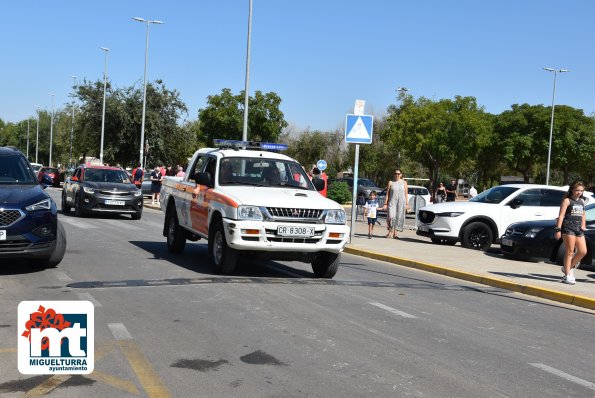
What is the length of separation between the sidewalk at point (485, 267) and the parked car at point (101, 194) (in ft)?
24.9

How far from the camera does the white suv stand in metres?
17.7

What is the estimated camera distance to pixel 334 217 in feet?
34.2

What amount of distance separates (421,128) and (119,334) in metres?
47.4

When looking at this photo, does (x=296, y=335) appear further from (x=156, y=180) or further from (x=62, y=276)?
(x=156, y=180)

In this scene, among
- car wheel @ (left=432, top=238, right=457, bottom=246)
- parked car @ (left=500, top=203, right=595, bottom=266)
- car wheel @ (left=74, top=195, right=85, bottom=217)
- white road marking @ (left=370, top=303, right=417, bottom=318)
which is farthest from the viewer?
car wheel @ (left=74, top=195, right=85, bottom=217)

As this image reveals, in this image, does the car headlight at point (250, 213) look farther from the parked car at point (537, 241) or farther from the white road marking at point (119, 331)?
the parked car at point (537, 241)

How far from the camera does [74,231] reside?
16.9 meters

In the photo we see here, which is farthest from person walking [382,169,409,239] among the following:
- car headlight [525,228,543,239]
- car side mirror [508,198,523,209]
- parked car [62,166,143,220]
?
parked car [62,166,143,220]

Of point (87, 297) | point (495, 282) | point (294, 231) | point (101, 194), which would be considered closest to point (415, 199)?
point (495, 282)

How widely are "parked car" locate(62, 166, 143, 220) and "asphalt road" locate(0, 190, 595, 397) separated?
10192mm

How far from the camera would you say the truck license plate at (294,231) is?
32.9 feet

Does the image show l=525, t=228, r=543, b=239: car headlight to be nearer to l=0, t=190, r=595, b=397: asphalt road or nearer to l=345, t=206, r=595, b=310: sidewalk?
l=345, t=206, r=595, b=310: sidewalk

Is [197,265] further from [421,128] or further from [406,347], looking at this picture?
[421,128]

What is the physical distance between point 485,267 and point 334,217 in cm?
452
